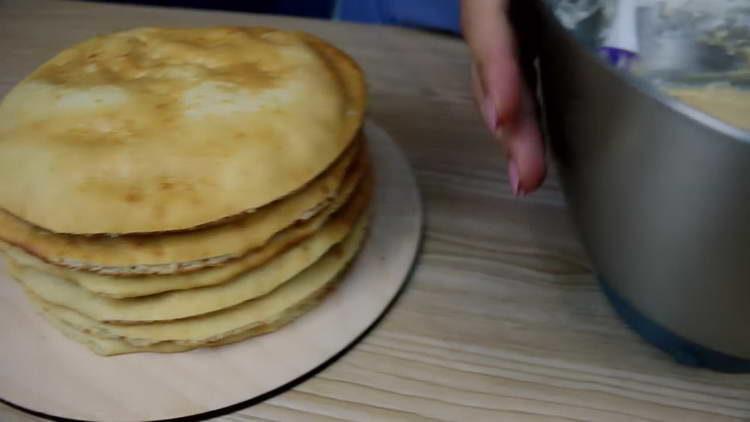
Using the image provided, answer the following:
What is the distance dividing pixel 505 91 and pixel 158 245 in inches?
9.0

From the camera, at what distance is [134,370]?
1.54ft

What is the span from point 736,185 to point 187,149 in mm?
306

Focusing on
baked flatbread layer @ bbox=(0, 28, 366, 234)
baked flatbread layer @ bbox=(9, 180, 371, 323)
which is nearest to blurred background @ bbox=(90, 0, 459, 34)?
baked flatbread layer @ bbox=(0, 28, 366, 234)

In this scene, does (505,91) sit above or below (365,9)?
above

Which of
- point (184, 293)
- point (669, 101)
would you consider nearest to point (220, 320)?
point (184, 293)

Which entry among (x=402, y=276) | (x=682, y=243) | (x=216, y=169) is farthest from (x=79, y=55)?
(x=682, y=243)

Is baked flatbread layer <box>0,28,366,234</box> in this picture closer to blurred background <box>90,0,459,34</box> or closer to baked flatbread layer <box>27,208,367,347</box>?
baked flatbread layer <box>27,208,367,347</box>

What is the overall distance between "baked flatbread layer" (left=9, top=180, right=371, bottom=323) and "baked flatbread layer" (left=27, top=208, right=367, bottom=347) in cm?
1

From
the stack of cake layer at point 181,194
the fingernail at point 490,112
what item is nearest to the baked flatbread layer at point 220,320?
the stack of cake layer at point 181,194

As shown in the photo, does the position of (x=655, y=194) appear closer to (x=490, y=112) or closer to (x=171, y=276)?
(x=490, y=112)

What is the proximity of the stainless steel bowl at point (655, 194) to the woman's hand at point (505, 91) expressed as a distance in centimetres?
2

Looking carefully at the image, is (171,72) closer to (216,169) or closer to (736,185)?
(216,169)

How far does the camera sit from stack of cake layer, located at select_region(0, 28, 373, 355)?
427mm

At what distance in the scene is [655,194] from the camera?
1.12 ft
